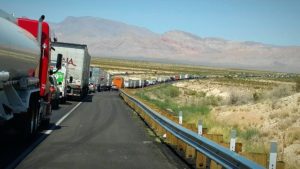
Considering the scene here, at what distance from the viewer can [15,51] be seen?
38.1 ft

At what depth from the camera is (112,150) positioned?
13430 millimetres

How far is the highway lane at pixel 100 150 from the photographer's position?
11.2 metres

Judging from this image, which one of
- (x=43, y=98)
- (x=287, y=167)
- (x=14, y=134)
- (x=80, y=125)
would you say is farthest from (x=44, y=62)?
(x=287, y=167)

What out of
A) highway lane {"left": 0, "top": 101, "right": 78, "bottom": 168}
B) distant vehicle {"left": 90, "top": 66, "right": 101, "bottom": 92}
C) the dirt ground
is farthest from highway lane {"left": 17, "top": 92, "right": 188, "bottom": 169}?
distant vehicle {"left": 90, "top": 66, "right": 101, "bottom": 92}

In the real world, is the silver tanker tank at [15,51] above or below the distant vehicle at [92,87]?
above

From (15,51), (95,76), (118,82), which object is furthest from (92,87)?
(15,51)

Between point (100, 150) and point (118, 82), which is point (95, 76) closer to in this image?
point (118, 82)

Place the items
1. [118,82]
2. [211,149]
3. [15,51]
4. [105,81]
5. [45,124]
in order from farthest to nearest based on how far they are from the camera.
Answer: [105,81]
[118,82]
[45,124]
[15,51]
[211,149]

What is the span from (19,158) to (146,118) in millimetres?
10733

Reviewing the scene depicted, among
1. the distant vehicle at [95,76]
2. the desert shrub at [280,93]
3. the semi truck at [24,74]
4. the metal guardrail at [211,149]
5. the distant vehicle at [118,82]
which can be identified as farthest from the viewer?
the distant vehicle at [118,82]

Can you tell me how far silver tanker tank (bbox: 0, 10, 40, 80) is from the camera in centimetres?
1042

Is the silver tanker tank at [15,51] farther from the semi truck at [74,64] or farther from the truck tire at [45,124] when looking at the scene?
the semi truck at [74,64]

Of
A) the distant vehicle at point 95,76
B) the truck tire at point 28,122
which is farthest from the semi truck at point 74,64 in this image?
the distant vehicle at point 95,76

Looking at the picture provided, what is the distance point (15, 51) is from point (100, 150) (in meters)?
3.37
